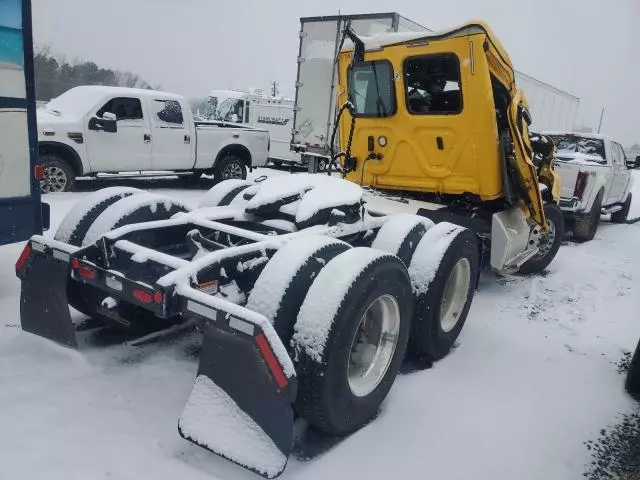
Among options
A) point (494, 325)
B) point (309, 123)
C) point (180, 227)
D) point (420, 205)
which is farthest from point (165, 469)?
point (309, 123)

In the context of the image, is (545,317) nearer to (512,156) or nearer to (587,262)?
(512,156)

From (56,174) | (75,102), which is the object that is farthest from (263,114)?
(56,174)

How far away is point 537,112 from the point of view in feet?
58.8

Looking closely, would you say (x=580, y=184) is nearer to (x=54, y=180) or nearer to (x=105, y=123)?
(x=105, y=123)

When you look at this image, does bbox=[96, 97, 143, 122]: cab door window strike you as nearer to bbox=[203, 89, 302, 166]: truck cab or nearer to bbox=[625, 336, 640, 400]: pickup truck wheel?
bbox=[203, 89, 302, 166]: truck cab

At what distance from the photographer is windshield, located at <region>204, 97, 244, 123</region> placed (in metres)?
21.1

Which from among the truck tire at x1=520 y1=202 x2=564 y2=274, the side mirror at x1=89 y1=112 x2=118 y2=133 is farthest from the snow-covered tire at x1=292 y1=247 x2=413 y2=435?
the side mirror at x1=89 y1=112 x2=118 y2=133

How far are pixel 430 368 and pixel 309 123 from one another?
29.9 ft

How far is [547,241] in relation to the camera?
22.4ft

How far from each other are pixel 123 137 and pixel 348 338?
8.57 meters

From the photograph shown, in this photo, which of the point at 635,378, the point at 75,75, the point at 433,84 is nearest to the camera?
the point at 635,378

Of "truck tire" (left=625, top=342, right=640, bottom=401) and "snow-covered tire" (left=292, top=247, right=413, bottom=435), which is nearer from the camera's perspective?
"snow-covered tire" (left=292, top=247, right=413, bottom=435)

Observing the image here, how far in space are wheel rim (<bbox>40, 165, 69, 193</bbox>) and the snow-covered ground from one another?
4.49 metres

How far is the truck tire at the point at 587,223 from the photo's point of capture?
9148mm
